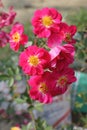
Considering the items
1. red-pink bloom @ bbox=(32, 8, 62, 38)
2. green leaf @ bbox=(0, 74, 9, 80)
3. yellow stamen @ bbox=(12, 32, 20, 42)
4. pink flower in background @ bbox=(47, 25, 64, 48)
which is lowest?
green leaf @ bbox=(0, 74, 9, 80)

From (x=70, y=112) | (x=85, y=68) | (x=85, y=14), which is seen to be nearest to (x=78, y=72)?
(x=85, y=68)

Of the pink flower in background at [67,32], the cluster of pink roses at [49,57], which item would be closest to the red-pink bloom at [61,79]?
the cluster of pink roses at [49,57]

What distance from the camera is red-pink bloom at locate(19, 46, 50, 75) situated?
149 centimetres

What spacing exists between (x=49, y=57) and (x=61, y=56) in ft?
0.14

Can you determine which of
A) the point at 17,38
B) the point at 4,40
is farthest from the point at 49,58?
the point at 4,40

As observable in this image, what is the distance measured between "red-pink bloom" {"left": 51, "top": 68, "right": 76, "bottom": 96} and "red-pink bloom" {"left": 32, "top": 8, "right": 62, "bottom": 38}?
0.13 metres

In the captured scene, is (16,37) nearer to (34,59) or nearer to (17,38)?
(17,38)

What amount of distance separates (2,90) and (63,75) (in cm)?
109

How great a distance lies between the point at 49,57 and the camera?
4.89ft

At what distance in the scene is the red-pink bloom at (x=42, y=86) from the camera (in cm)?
156

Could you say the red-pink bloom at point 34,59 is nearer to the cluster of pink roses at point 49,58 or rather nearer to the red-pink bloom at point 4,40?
the cluster of pink roses at point 49,58

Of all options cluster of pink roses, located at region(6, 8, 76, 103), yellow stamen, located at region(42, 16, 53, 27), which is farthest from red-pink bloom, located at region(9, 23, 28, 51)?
yellow stamen, located at region(42, 16, 53, 27)

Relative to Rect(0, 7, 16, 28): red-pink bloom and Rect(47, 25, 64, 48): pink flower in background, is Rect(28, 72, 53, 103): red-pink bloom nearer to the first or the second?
Rect(47, 25, 64, 48): pink flower in background

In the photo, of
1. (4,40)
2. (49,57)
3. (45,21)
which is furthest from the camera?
(4,40)
